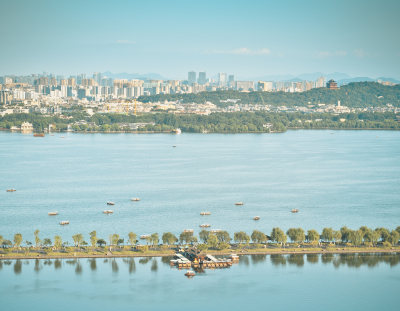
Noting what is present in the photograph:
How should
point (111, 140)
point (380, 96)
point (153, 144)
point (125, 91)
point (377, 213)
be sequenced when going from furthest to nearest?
1. point (125, 91)
2. point (380, 96)
3. point (111, 140)
4. point (153, 144)
5. point (377, 213)

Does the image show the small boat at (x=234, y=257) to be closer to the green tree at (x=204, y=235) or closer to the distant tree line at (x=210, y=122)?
the green tree at (x=204, y=235)

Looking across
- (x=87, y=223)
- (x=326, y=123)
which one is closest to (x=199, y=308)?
(x=87, y=223)

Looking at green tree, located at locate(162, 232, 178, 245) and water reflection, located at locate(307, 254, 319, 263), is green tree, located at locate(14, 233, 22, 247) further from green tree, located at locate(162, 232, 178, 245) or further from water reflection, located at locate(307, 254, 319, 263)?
water reflection, located at locate(307, 254, 319, 263)

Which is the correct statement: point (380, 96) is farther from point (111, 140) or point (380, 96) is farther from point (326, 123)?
point (111, 140)

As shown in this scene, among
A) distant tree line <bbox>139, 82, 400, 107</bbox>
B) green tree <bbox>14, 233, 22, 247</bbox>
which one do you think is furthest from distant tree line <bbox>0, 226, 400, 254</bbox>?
distant tree line <bbox>139, 82, 400, 107</bbox>

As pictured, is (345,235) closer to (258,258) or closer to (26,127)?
(258,258)
